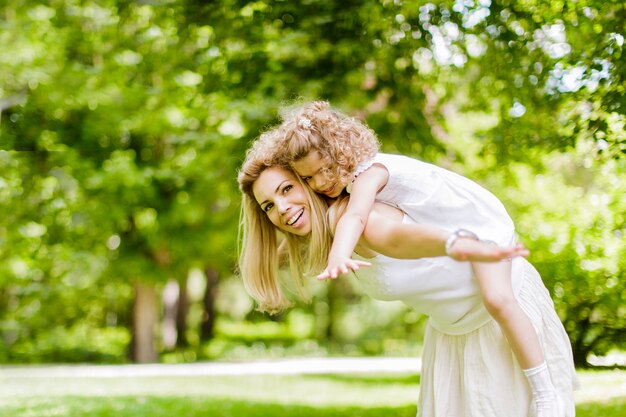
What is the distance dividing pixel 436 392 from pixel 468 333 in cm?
32

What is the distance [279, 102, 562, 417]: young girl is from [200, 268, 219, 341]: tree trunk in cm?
1572

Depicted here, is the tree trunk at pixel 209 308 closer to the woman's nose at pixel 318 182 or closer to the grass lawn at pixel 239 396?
the grass lawn at pixel 239 396

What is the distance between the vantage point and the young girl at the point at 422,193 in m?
2.84

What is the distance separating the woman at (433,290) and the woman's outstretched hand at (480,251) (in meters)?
0.45

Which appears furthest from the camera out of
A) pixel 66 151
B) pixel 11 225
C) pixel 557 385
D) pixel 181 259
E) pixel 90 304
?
pixel 90 304

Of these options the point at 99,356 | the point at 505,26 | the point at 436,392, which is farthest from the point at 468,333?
the point at 99,356

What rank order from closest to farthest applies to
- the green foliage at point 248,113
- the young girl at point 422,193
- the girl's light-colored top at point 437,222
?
1. the young girl at point 422,193
2. the girl's light-colored top at point 437,222
3. the green foliage at point 248,113

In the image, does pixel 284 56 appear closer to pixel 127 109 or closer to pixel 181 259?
pixel 127 109

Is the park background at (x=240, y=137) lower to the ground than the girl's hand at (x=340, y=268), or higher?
higher

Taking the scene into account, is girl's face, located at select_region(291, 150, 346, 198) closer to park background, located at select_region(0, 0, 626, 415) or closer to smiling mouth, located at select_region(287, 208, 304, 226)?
smiling mouth, located at select_region(287, 208, 304, 226)

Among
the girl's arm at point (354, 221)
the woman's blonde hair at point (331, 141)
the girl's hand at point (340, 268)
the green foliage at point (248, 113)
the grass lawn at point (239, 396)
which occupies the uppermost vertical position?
the green foliage at point (248, 113)

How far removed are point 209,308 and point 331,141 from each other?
16.4 metres

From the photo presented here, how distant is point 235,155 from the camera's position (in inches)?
270

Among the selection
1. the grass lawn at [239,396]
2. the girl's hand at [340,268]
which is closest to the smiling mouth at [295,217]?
the girl's hand at [340,268]
